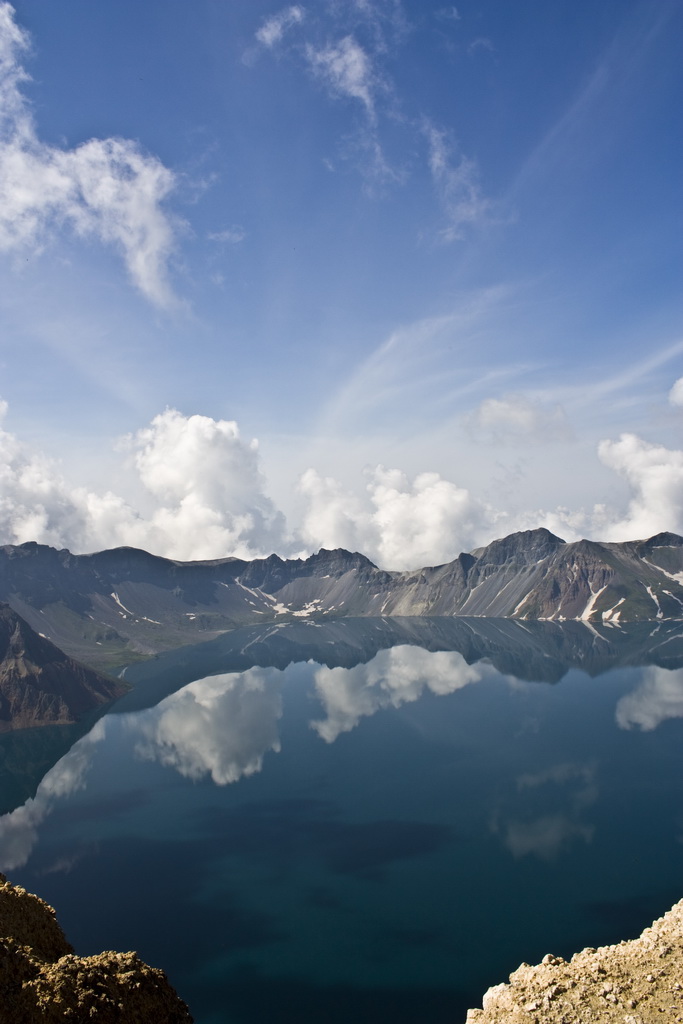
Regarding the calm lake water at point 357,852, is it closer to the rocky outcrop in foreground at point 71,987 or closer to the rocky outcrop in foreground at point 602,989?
the rocky outcrop in foreground at point 602,989

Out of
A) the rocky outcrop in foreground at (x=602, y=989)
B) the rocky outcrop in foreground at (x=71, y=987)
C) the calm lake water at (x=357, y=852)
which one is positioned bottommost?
the calm lake water at (x=357, y=852)

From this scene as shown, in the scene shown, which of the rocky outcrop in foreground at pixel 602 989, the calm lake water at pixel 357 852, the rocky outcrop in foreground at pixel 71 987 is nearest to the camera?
the rocky outcrop in foreground at pixel 71 987

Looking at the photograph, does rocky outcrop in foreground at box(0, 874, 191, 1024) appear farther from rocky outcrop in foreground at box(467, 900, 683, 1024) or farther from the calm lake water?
the calm lake water

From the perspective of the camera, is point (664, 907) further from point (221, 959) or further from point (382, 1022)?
point (221, 959)

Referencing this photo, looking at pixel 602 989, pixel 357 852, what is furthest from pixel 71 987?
pixel 357 852

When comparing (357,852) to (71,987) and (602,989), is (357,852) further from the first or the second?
(71,987)

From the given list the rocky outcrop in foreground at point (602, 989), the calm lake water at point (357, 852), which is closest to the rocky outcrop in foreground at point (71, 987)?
the rocky outcrop in foreground at point (602, 989)

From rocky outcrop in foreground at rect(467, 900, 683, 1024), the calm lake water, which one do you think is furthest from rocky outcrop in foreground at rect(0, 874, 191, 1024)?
the calm lake water
